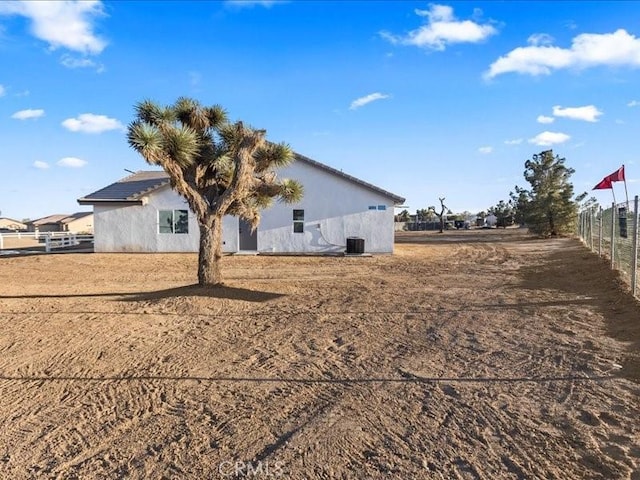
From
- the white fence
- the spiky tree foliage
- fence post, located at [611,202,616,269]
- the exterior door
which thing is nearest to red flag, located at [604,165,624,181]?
fence post, located at [611,202,616,269]

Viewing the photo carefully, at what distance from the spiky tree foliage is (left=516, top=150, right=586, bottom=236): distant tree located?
28.2 metres

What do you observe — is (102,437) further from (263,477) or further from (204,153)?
(204,153)

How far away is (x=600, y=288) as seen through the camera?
36.0 ft

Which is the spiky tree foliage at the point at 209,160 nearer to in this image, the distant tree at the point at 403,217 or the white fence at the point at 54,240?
the white fence at the point at 54,240

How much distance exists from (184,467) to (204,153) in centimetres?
962

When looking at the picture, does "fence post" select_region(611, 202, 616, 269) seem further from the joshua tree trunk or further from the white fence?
the white fence

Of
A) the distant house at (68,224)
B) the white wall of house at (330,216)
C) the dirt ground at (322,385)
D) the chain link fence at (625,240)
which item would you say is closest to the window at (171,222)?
the white wall of house at (330,216)

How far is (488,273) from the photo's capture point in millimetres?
15297

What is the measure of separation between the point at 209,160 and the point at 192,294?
3496 millimetres

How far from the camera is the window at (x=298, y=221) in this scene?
76.8 feet

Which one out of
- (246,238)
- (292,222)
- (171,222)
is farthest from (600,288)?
(171,222)

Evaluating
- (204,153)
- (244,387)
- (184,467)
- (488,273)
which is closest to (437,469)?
(184,467)

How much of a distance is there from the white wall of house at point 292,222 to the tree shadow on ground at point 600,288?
797 cm

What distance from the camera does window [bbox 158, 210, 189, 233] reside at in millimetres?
23672
